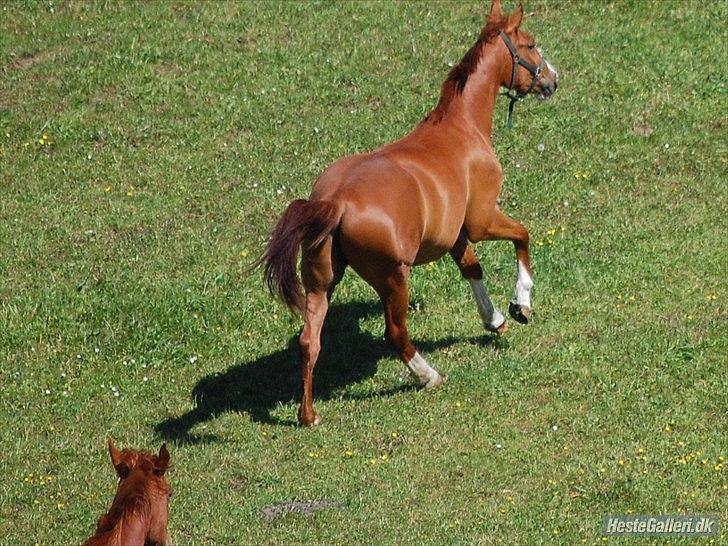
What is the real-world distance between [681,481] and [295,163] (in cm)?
706

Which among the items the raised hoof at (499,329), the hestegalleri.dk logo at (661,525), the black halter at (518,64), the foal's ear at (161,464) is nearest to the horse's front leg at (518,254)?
the raised hoof at (499,329)

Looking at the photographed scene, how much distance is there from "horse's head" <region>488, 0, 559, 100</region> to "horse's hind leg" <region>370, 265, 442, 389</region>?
2602 mm

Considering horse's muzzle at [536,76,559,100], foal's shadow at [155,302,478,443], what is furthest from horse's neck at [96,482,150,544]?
horse's muzzle at [536,76,559,100]

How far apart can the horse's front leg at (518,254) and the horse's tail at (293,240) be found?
2134 mm

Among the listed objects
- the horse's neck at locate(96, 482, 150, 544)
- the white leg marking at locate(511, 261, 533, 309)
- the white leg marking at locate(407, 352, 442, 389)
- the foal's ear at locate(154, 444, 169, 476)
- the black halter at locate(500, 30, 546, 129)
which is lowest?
the white leg marking at locate(407, 352, 442, 389)

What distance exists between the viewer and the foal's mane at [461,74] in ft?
40.6

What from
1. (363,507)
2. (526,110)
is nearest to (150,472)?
(363,507)

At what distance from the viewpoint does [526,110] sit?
16.6 meters

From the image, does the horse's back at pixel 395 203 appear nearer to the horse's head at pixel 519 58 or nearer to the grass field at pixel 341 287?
the grass field at pixel 341 287

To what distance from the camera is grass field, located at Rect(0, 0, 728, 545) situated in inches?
404

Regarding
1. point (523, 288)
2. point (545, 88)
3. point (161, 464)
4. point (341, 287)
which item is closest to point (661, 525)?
point (523, 288)

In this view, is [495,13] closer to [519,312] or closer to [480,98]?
[480,98]

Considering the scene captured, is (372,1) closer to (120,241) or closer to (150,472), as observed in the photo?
(120,241)

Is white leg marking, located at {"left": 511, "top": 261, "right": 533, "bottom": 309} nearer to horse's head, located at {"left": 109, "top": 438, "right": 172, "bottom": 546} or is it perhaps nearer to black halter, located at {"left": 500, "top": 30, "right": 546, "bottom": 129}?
black halter, located at {"left": 500, "top": 30, "right": 546, "bottom": 129}
